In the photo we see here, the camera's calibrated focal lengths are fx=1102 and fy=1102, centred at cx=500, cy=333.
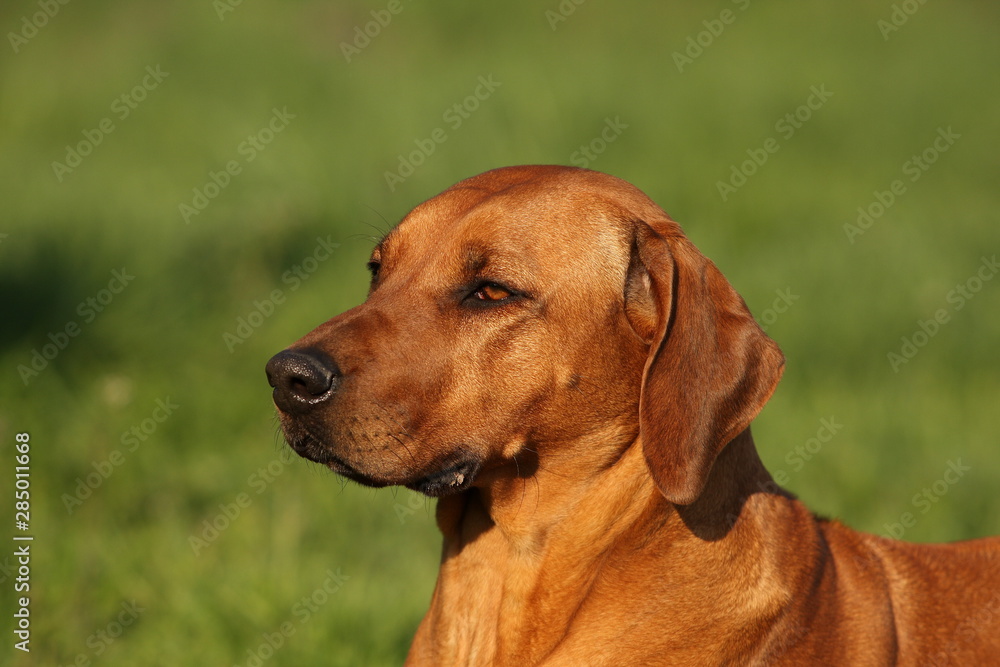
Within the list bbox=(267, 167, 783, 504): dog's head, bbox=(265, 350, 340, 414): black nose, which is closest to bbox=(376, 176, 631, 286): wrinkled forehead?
bbox=(267, 167, 783, 504): dog's head

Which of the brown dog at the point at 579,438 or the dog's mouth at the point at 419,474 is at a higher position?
the brown dog at the point at 579,438

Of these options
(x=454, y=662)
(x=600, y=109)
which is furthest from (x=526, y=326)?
(x=600, y=109)

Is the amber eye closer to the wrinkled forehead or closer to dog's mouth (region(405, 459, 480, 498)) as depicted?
the wrinkled forehead

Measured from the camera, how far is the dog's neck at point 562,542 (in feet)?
11.0

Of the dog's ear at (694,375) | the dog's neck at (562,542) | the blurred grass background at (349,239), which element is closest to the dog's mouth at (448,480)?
the dog's neck at (562,542)

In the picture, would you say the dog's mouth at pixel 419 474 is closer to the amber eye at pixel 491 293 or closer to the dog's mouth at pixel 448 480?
the dog's mouth at pixel 448 480

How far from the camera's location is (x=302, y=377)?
3074mm

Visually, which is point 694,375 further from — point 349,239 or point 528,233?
point 349,239

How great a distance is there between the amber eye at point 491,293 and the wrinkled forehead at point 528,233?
5cm

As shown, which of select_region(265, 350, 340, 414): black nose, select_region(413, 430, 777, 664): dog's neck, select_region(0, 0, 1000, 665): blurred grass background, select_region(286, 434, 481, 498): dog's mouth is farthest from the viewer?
select_region(0, 0, 1000, 665): blurred grass background

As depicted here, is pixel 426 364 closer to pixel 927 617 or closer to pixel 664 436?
pixel 664 436

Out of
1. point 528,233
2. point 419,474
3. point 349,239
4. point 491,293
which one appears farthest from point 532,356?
point 349,239

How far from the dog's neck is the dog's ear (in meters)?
0.18

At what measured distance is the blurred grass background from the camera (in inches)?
211
